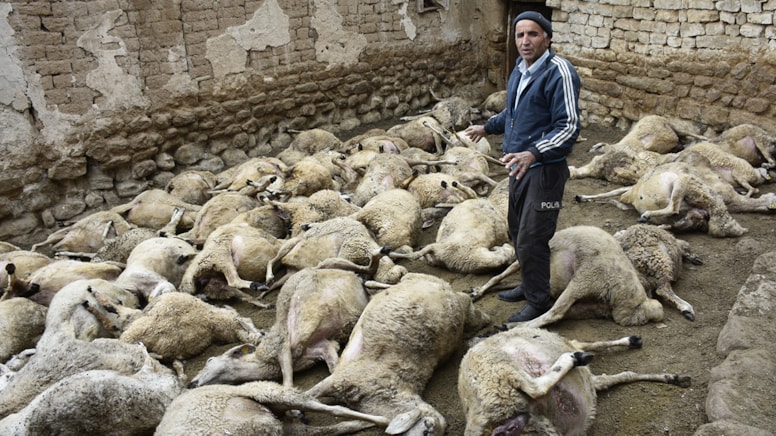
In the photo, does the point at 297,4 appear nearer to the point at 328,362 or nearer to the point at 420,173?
the point at 420,173

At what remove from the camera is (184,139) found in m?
8.57

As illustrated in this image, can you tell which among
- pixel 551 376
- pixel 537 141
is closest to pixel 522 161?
pixel 537 141

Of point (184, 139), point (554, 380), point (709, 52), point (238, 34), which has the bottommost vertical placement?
point (554, 380)

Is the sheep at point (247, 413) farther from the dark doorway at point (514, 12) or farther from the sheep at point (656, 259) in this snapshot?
the dark doorway at point (514, 12)

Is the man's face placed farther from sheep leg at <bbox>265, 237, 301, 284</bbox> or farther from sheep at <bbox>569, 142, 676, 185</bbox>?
sheep at <bbox>569, 142, 676, 185</bbox>

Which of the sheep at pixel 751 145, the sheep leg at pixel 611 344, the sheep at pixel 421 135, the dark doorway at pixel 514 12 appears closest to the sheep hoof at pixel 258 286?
the sheep leg at pixel 611 344

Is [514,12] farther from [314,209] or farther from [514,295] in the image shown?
[514,295]

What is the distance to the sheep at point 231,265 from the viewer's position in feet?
17.2

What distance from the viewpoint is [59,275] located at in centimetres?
529

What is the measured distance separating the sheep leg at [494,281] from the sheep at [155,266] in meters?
2.52

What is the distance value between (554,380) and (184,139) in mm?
6928

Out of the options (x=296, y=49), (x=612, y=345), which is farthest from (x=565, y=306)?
(x=296, y=49)

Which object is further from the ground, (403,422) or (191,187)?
(191,187)

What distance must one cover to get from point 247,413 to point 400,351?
1.00m
